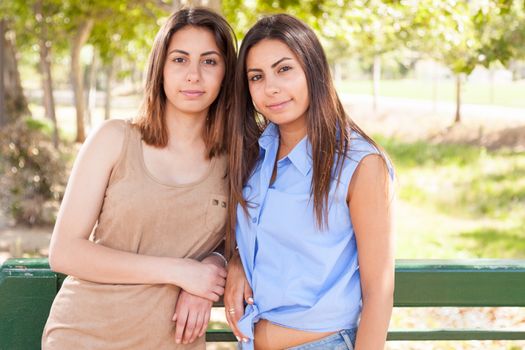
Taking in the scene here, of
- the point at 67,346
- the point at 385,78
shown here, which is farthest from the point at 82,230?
the point at 385,78

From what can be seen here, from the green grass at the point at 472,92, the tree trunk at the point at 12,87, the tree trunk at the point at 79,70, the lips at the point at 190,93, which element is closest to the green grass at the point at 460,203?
the lips at the point at 190,93

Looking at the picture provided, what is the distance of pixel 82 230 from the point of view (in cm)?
222

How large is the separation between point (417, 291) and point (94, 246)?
3.66 ft

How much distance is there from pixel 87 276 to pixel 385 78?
239ft

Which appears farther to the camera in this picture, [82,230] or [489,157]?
[489,157]

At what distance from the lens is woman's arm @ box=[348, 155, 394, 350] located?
2.07 m

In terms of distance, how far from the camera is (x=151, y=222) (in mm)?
2258

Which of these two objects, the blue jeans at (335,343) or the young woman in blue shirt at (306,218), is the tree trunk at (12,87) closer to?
the young woman in blue shirt at (306,218)

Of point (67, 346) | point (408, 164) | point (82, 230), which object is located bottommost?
point (408, 164)

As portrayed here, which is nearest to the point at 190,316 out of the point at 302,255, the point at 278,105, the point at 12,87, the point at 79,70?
the point at 302,255

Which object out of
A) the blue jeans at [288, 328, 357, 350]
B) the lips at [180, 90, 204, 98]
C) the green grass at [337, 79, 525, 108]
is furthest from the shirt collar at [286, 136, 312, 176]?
the green grass at [337, 79, 525, 108]

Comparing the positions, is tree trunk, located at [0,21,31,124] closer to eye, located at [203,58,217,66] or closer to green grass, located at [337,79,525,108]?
green grass, located at [337,79,525,108]

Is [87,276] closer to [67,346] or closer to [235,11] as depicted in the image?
[67,346]

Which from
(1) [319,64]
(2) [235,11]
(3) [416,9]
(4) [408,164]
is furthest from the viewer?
(4) [408,164]
